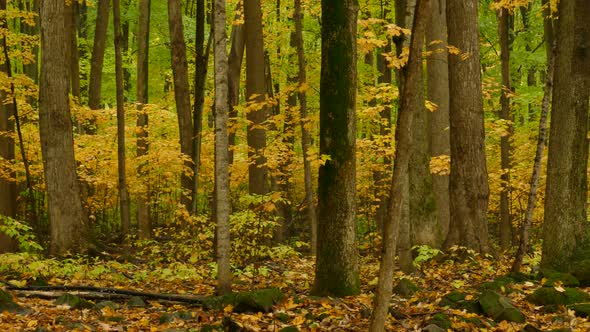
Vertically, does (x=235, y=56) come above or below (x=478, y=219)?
above

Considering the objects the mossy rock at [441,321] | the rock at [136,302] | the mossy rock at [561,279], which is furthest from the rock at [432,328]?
the rock at [136,302]

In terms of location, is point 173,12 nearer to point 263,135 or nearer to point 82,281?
point 263,135

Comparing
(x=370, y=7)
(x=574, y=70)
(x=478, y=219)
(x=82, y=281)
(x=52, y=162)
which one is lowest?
(x=82, y=281)

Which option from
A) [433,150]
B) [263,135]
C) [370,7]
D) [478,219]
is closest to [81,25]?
[370,7]

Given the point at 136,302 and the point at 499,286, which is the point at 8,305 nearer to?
the point at 136,302

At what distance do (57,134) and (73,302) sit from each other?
17.4 ft

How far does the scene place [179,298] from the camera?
330 inches

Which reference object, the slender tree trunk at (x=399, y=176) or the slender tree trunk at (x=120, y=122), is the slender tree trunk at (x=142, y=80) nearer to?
the slender tree trunk at (x=120, y=122)

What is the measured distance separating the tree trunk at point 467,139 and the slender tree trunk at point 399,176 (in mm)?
5958

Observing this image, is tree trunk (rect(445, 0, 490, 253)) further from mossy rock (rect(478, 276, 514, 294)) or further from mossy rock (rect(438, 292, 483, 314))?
mossy rock (rect(438, 292, 483, 314))

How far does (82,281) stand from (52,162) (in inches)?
122

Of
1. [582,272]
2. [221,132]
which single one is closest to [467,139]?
[582,272]

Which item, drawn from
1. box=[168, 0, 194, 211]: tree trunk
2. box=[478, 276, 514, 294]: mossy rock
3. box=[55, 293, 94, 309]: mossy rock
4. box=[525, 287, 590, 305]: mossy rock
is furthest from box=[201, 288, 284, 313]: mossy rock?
box=[168, 0, 194, 211]: tree trunk

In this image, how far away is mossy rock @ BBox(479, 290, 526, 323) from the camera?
687 centimetres
